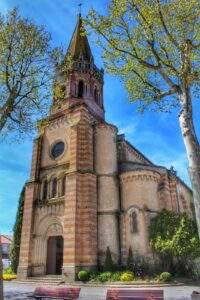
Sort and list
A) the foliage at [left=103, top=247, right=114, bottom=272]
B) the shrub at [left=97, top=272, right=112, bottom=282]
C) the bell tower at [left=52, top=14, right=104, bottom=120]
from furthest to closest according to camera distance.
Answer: the bell tower at [left=52, top=14, right=104, bottom=120] < the foliage at [left=103, top=247, right=114, bottom=272] < the shrub at [left=97, top=272, right=112, bottom=282]

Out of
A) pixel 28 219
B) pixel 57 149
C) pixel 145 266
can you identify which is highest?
pixel 57 149

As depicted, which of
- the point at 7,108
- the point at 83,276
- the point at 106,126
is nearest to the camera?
the point at 7,108

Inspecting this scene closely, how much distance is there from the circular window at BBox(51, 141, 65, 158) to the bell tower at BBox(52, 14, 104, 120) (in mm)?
4550

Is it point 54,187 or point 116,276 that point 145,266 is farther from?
point 54,187

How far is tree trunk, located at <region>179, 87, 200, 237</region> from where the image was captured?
30.4 feet

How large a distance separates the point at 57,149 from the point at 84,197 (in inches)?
298

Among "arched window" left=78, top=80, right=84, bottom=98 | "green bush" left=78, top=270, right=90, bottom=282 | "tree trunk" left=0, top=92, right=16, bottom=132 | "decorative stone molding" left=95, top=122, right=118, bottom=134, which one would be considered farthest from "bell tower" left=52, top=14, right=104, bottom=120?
"tree trunk" left=0, top=92, right=16, bottom=132

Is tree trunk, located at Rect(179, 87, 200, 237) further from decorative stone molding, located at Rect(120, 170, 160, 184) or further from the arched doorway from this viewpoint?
the arched doorway

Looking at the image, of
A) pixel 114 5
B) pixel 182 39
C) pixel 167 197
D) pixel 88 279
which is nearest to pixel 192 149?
pixel 182 39

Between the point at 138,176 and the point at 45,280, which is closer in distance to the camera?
the point at 45,280

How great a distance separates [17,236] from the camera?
31.5m

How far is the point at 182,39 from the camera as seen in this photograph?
13062 millimetres

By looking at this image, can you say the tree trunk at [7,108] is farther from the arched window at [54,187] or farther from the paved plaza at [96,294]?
the arched window at [54,187]

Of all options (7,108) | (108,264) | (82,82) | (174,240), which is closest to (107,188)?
(108,264)
